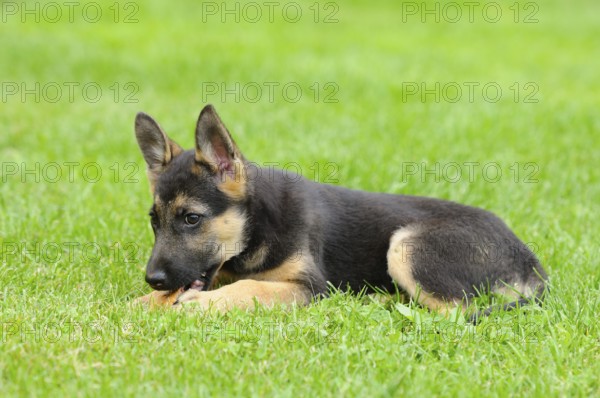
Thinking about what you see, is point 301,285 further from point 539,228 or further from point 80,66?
point 80,66

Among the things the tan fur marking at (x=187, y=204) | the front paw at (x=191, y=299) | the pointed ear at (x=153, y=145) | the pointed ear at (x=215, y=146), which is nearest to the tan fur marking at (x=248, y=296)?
the front paw at (x=191, y=299)

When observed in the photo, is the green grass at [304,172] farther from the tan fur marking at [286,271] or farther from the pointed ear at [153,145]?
the pointed ear at [153,145]

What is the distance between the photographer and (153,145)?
558 centimetres

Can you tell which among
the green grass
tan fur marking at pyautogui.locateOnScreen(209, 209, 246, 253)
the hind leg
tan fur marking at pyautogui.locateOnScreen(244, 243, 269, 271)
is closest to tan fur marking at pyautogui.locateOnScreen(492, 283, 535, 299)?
the green grass

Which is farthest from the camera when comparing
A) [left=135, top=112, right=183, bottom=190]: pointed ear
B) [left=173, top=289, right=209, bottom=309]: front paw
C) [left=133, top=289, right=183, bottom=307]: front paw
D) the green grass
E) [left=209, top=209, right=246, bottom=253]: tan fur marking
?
[left=135, top=112, right=183, bottom=190]: pointed ear

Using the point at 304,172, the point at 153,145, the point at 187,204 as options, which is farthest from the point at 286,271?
the point at 304,172

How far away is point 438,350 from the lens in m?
4.46

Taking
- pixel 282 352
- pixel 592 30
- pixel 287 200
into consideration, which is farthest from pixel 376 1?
pixel 282 352

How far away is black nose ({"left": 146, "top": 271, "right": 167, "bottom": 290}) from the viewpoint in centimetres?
500

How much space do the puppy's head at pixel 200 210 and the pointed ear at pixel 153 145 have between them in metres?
0.08

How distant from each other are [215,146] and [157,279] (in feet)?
3.18

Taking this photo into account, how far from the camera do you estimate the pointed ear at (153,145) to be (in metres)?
5.51

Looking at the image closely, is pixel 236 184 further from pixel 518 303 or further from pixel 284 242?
pixel 518 303

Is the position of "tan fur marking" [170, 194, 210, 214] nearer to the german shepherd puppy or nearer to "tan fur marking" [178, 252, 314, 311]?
the german shepherd puppy
